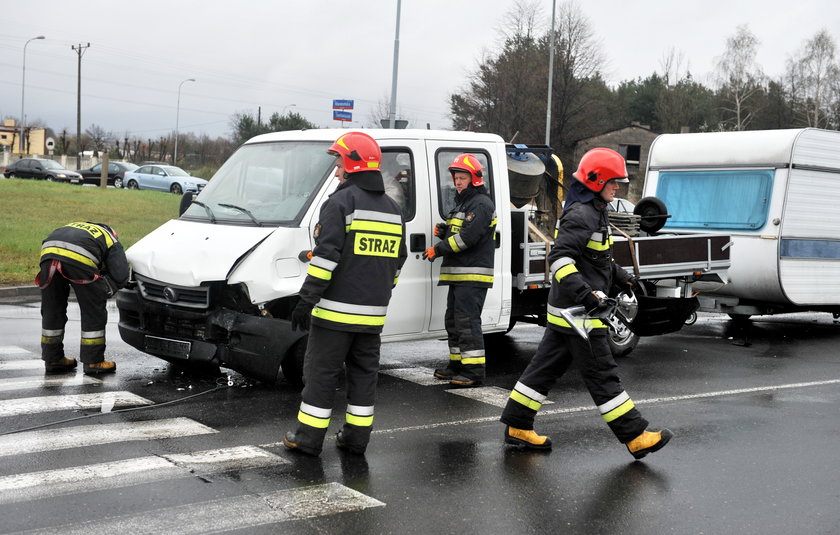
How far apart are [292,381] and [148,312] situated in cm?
127

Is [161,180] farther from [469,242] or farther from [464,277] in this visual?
[469,242]

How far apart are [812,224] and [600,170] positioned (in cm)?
696

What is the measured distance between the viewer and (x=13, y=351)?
9.09m

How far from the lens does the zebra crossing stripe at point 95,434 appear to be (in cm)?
588

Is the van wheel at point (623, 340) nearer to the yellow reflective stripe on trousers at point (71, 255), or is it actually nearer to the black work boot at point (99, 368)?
the black work boot at point (99, 368)

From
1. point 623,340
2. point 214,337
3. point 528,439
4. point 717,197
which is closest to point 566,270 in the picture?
point 528,439

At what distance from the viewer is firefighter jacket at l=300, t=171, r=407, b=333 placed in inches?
219

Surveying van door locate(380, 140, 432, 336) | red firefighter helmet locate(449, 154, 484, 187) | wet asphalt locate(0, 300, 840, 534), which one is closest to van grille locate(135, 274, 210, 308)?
wet asphalt locate(0, 300, 840, 534)

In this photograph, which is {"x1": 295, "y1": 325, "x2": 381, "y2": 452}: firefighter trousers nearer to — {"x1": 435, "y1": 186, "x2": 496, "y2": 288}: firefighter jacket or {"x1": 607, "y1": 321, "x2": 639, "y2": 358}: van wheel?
{"x1": 435, "y1": 186, "x2": 496, "y2": 288}: firefighter jacket

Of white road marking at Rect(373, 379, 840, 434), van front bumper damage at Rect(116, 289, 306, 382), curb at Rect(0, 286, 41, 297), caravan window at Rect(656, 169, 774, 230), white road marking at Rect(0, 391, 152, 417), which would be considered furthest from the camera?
curb at Rect(0, 286, 41, 297)

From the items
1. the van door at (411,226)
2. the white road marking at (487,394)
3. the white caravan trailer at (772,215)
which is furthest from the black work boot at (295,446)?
the white caravan trailer at (772,215)

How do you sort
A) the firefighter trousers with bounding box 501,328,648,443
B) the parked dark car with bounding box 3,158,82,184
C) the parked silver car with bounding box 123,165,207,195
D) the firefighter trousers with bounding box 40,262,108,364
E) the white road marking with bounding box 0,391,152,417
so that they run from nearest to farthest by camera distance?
the firefighter trousers with bounding box 501,328,648,443
the white road marking with bounding box 0,391,152,417
the firefighter trousers with bounding box 40,262,108,364
the parked silver car with bounding box 123,165,207,195
the parked dark car with bounding box 3,158,82,184

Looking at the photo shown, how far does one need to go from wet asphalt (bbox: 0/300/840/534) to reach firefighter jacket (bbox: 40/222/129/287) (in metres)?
0.90

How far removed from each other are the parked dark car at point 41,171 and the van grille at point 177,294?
125 feet
